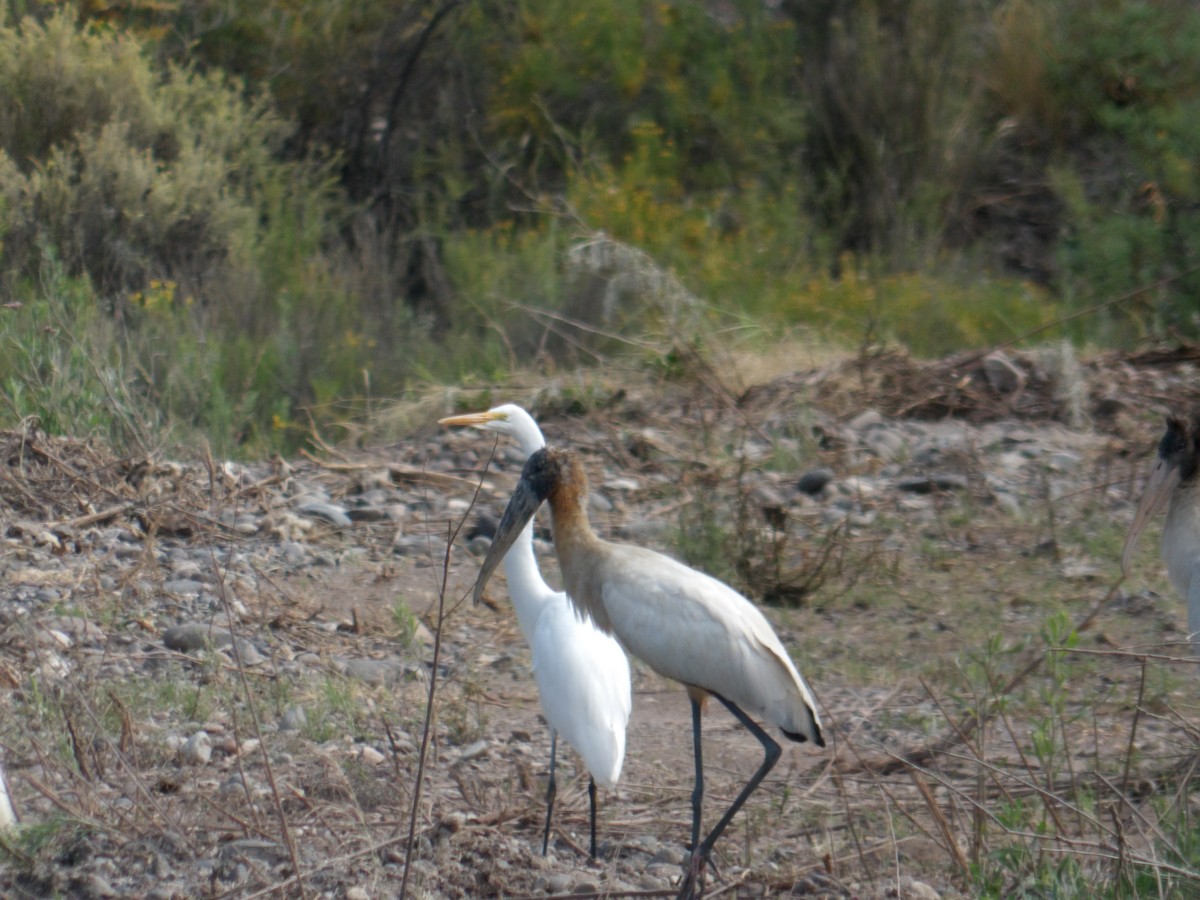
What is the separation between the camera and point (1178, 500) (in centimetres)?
505

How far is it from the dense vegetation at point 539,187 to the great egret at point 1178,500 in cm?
316

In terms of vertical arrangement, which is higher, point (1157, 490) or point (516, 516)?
point (1157, 490)

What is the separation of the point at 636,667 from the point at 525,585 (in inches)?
48.8

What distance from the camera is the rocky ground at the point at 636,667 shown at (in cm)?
381

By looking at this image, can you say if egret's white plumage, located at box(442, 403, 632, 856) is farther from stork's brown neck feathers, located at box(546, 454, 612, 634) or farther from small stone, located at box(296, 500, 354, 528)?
small stone, located at box(296, 500, 354, 528)

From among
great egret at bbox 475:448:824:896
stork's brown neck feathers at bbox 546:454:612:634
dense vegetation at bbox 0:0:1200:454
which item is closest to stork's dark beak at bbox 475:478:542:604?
stork's brown neck feathers at bbox 546:454:612:634

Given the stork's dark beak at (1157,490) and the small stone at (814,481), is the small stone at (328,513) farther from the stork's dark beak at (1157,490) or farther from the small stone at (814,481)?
the stork's dark beak at (1157,490)

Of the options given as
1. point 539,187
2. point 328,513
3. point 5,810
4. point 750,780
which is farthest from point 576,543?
point 539,187

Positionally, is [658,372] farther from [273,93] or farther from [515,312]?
[273,93]

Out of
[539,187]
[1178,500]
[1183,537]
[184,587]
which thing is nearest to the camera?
[1183,537]

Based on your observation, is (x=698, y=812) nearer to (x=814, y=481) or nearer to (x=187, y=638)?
(x=187, y=638)

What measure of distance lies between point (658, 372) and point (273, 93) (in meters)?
6.77

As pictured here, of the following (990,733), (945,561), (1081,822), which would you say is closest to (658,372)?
(945,561)

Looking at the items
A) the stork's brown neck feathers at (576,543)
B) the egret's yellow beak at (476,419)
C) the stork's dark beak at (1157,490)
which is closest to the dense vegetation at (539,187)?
the egret's yellow beak at (476,419)
